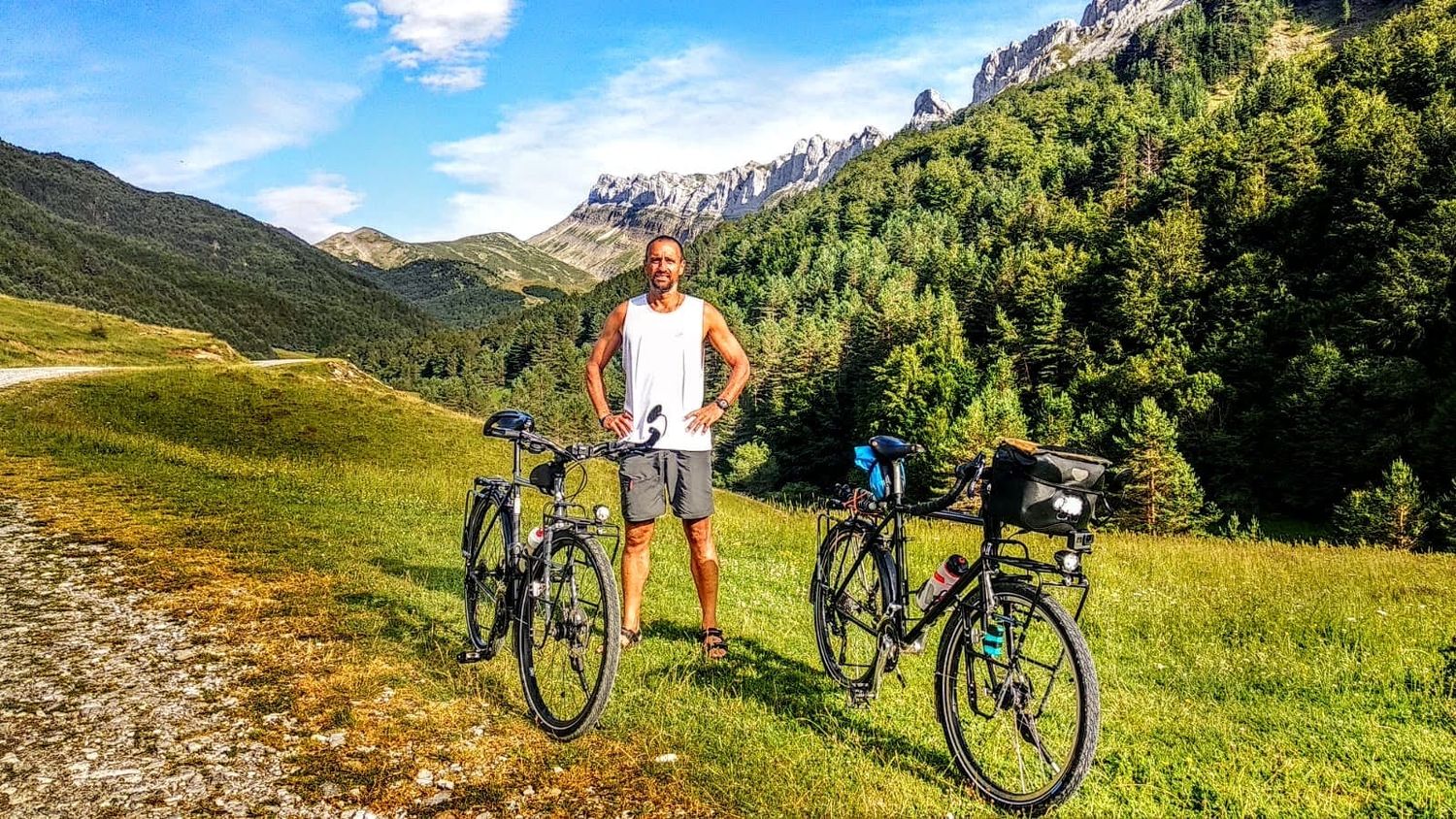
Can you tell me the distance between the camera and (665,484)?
6285 millimetres

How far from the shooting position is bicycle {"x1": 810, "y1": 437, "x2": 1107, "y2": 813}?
13.1 ft

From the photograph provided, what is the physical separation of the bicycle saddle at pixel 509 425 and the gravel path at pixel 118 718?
256cm

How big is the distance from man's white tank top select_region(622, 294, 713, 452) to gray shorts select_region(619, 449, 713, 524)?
111mm

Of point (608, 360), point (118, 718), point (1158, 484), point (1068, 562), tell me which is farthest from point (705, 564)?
point (1158, 484)


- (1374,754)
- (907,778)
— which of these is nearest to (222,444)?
(907,778)

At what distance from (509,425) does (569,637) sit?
6.12 feet

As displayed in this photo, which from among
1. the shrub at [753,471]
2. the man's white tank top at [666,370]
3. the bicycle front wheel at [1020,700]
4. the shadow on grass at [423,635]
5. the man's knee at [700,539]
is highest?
the man's white tank top at [666,370]

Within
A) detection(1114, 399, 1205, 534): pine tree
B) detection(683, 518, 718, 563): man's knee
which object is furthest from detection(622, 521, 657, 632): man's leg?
detection(1114, 399, 1205, 534): pine tree

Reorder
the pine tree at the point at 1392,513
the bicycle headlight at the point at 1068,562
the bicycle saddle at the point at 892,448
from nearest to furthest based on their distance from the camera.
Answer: the bicycle headlight at the point at 1068,562 < the bicycle saddle at the point at 892,448 < the pine tree at the point at 1392,513

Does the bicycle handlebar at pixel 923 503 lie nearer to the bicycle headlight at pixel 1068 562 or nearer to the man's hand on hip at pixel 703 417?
the bicycle headlight at pixel 1068 562

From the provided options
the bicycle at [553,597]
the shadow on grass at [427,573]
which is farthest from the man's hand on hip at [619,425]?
the shadow on grass at [427,573]

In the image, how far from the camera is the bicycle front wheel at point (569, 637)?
15.6 ft

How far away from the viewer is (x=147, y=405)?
100 feet

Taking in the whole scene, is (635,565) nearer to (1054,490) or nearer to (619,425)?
(619,425)
